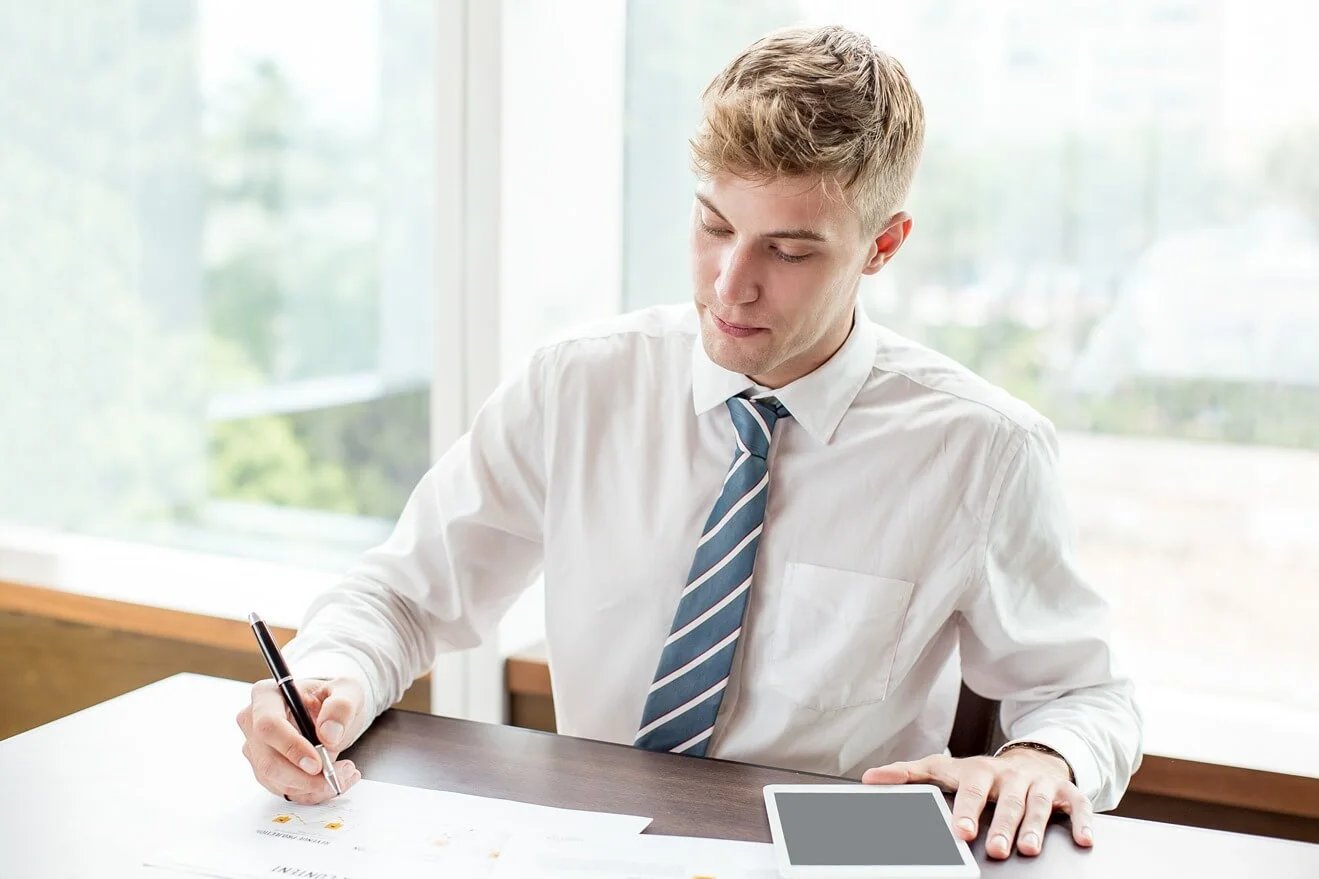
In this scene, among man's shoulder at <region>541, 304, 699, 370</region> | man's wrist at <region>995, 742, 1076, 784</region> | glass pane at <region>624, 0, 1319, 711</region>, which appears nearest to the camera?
man's wrist at <region>995, 742, 1076, 784</region>

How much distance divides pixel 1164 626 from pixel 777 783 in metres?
1.17

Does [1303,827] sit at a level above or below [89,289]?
below

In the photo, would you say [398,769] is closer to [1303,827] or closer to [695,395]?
[695,395]

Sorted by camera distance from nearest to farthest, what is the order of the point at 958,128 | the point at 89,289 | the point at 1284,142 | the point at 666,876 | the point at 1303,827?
the point at 666,876 < the point at 1303,827 < the point at 1284,142 < the point at 958,128 < the point at 89,289


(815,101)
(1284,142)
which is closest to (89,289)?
(815,101)

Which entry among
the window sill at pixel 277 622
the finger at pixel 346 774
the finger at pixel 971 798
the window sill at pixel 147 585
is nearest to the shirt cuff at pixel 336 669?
the finger at pixel 346 774

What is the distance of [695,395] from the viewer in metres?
1.56

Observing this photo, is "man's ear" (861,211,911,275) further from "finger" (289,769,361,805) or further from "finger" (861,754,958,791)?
"finger" (289,769,361,805)

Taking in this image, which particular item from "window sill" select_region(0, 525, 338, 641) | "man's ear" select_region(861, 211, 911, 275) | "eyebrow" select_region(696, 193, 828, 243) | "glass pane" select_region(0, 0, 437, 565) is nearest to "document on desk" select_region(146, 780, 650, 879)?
"eyebrow" select_region(696, 193, 828, 243)

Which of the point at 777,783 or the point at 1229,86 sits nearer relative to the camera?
the point at 777,783

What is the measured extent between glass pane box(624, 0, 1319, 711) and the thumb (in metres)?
1.27

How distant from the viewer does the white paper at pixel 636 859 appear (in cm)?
104

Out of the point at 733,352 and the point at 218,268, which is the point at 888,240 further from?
the point at 218,268

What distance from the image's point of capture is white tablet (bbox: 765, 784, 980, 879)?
104cm
